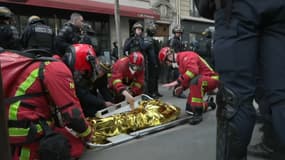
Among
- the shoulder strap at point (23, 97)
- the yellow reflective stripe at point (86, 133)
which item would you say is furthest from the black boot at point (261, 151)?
the shoulder strap at point (23, 97)

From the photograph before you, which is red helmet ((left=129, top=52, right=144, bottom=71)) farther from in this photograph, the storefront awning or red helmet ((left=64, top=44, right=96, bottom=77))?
the storefront awning

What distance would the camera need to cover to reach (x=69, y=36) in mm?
5434

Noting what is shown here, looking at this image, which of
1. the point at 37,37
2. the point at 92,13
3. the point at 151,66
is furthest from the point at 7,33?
the point at 92,13

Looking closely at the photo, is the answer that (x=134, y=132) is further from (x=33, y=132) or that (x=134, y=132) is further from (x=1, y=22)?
(x=1, y=22)

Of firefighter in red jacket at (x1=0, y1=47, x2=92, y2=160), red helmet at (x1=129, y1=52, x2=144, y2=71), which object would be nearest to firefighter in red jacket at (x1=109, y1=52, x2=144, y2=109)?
red helmet at (x1=129, y1=52, x2=144, y2=71)

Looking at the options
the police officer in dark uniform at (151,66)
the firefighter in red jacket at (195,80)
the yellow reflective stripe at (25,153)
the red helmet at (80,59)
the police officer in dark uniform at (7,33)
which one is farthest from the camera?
the police officer in dark uniform at (151,66)

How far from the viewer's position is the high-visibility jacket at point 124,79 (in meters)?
4.72

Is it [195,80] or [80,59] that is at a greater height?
[80,59]

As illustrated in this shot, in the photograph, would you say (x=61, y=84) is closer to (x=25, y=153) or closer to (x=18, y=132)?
(x=18, y=132)

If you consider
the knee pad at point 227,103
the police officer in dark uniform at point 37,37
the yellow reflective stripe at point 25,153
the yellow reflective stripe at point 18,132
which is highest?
the police officer in dark uniform at point 37,37

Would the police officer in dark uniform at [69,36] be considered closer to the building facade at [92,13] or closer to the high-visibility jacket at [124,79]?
the high-visibility jacket at [124,79]

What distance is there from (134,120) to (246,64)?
2.27m

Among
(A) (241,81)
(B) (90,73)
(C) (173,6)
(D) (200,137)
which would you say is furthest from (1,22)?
(C) (173,6)

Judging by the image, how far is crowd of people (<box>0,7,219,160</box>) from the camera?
2.37m
